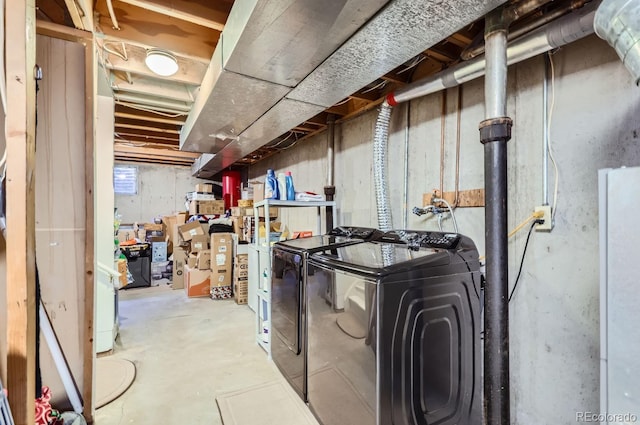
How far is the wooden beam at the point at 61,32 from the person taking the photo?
1.67 meters

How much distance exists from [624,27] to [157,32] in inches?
98.6

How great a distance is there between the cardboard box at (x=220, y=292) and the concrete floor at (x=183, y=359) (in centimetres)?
15

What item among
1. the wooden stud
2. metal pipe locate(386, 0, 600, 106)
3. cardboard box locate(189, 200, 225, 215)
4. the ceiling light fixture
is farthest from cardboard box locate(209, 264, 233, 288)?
metal pipe locate(386, 0, 600, 106)

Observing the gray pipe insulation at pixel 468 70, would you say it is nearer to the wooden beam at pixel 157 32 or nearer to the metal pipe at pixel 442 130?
the metal pipe at pixel 442 130

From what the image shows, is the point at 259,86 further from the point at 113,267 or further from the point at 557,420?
the point at 557,420

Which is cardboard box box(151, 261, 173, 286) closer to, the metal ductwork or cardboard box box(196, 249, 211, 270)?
cardboard box box(196, 249, 211, 270)

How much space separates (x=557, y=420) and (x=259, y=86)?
2.56 metres

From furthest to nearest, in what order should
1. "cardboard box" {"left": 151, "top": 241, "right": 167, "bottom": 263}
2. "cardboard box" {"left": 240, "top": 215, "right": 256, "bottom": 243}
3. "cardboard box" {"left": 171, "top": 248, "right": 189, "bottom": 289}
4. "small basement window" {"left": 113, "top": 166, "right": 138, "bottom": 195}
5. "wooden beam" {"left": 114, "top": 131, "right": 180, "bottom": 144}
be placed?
"small basement window" {"left": 113, "top": 166, "right": 138, "bottom": 195} < "cardboard box" {"left": 151, "top": 241, "right": 167, "bottom": 263} < "cardboard box" {"left": 171, "top": 248, "right": 189, "bottom": 289} < "wooden beam" {"left": 114, "top": 131, "right": 180, "bottom": 144} < "cardboard box" {"left": 240, "top": 215, "right": 256, "bottom": 243}

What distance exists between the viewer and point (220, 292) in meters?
4.75

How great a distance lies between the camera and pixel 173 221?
6684 millimetres

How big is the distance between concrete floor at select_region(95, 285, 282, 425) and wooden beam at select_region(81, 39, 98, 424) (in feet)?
1.08

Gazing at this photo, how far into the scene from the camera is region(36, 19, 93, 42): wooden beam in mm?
1674

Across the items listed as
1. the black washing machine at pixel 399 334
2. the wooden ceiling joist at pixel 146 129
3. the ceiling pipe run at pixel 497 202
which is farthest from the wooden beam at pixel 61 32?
the wooden ceiling joist at pixel 146 129

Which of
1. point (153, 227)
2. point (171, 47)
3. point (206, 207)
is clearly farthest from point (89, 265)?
point (153, 227)
